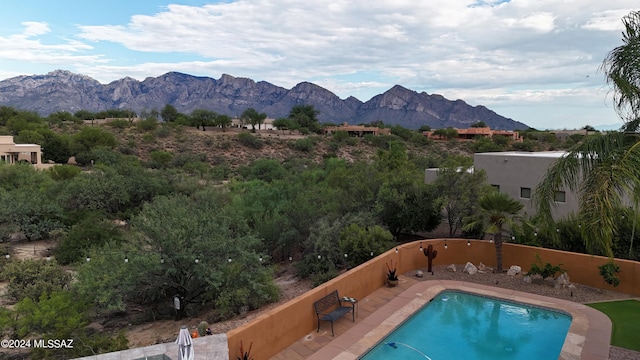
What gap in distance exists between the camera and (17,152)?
40.6m

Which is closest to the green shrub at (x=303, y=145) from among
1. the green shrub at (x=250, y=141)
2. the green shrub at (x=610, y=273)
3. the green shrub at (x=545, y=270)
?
the green shrub at (x=250, y=141)

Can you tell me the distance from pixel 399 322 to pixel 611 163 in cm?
583

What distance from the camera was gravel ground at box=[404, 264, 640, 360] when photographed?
39.5ft

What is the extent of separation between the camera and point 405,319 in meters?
10.6

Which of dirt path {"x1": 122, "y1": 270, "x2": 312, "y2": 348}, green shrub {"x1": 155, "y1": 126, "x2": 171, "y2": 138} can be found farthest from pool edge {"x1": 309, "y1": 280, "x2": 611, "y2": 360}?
green shrub {"x1": 155, "y1": 126, "x2": 171, "y2": 138}

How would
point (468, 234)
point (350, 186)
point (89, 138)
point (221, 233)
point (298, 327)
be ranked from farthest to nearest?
point (89, 138) → point (350, 186) → point (468, 234) → point (221, 233) → point (298, 327)

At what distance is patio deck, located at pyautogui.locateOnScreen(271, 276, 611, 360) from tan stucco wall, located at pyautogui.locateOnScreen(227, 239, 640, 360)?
1.12 ft

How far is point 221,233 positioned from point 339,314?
18.1 feet

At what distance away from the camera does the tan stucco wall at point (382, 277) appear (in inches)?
332

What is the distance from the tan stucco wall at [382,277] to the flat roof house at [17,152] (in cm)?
3865

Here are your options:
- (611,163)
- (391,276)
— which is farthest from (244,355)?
(611,163)

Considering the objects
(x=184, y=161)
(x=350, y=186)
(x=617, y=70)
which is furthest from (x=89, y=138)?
(x=617, y=70)

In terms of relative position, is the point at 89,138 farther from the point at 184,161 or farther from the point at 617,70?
the point at 617,70

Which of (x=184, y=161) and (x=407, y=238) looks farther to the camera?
(x=184, y=161)
